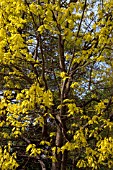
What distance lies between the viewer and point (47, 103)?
12.0ft

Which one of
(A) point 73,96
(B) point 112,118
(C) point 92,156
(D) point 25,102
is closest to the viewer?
(D) point 25,102

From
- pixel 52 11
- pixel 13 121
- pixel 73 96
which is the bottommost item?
pixel 13 121

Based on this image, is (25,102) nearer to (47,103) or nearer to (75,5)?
(47,103)

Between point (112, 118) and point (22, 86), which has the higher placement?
point (22, 86)

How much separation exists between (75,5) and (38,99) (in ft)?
4.14

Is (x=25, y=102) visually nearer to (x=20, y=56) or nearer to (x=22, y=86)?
(x=20, y=56)

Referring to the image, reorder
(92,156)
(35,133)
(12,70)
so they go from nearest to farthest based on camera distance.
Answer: (92,156)
(12,70)
(35,133)

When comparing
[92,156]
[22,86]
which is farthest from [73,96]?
[92,156]

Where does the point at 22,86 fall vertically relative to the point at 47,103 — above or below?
above

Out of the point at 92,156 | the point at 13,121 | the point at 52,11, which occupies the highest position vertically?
the point at 52,11

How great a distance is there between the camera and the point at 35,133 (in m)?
5.59

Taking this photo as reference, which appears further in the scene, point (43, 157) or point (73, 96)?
point (73, 96)

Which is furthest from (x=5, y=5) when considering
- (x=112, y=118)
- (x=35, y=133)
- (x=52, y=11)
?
(x=35, y=133)

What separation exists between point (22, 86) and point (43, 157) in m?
1.22
